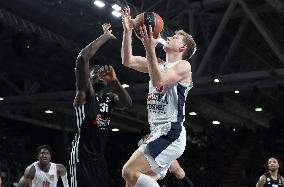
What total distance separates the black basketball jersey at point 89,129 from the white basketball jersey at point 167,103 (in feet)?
1.72

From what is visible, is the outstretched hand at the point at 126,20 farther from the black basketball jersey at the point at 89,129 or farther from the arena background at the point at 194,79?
the arena background at the point at 194,79

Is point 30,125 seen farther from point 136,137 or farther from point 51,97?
point 51,97

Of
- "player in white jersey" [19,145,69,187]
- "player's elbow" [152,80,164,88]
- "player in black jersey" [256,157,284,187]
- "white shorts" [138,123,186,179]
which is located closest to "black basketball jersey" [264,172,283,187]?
"player in black jersey" [256,157,284,187]

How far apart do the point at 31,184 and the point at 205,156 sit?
17.1 meters

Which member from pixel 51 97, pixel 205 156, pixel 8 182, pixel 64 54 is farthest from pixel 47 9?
pixel 205 156

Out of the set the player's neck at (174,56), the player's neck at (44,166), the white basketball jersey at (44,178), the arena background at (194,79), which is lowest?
the white basketball jersey at (44,178)

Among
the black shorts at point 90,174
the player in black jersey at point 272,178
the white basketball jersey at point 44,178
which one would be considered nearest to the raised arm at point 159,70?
the black shorts at point 90,174

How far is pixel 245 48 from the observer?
68.7 ft

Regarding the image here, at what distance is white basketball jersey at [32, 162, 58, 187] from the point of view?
Result: 911 centimetres

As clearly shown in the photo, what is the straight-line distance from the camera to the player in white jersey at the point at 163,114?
5.11 meters

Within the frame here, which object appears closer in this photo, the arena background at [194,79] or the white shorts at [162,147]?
the white shorts at [162,147]

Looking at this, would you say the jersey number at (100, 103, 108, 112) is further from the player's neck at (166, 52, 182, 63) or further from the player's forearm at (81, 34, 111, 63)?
the player's neck at (166, 52, 182, 63)

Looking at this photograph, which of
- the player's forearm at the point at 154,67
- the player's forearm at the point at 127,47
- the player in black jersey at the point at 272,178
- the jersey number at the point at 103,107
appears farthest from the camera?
the player in black jersey at the point at 272,178

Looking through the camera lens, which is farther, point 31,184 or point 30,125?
point 30,125
